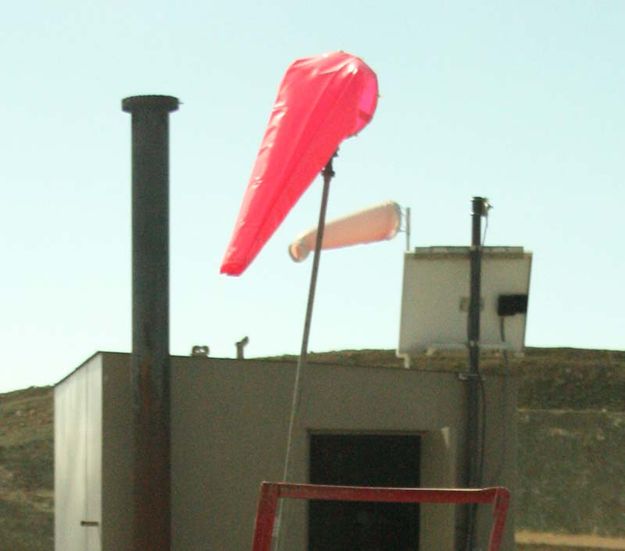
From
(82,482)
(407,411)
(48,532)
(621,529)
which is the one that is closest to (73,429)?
(82,482)

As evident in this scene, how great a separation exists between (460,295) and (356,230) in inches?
96.1

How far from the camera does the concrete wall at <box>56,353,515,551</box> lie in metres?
12.3

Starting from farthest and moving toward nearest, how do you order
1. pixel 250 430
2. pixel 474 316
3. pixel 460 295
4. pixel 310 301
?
pixel 250 430, pixel 460 295, pixel 474 316, pixel 310 301

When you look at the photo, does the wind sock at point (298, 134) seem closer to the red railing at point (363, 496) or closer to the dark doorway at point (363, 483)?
the red railing at point (363, 496)

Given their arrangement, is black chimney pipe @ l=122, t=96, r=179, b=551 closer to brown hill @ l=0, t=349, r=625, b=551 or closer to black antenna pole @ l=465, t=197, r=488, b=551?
black antenna pole @ l=465, t=197, r=488, b=551

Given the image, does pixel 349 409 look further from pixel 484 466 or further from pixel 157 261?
pixel 157 261

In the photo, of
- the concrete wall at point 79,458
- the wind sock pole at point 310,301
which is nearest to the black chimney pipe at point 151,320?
the concrete wall at point 79,458

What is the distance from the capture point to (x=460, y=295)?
12555 mm

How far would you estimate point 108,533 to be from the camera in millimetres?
12164

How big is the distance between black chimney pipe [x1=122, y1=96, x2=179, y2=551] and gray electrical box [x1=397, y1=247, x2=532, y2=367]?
2.12m

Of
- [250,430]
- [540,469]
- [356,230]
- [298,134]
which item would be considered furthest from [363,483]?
[540,469]

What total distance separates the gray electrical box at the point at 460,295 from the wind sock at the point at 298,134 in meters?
4.77

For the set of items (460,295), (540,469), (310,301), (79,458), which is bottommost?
(540,469)

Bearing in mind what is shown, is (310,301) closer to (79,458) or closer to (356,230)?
(356,230)
